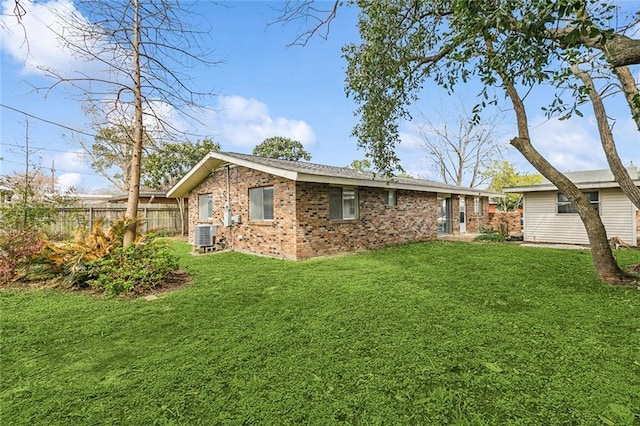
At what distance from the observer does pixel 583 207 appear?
18.7 ft

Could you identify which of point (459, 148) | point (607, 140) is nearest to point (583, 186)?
point (607, 140)

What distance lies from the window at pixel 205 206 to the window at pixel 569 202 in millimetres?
13819

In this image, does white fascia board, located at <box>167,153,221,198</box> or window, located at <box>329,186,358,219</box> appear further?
white fascia board, located at <box>167,153,221,198</box>

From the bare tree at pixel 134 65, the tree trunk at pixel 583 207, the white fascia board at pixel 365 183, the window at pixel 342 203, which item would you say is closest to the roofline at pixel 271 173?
the white fascia board at pixel 365 183

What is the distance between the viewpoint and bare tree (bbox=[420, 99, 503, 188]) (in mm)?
28394

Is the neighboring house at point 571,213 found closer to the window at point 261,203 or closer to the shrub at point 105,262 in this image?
the window at point 261,203

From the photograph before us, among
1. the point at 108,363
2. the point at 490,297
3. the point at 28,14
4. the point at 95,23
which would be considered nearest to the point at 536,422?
the point at 490,297

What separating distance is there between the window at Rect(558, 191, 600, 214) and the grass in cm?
726

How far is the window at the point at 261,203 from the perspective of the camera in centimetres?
973

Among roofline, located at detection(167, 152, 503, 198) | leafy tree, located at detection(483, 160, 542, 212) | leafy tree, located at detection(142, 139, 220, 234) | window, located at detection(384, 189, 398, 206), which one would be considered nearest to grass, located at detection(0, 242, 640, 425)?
roofline, located at detection(167, 152, 503, 198)

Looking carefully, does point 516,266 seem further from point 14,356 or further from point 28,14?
point 28,14

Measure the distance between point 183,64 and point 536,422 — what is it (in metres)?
7.79

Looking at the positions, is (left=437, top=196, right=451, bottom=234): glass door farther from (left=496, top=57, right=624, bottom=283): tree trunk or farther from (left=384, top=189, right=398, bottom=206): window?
(left=496, top=57, right=624, bottom=283): tree trunk

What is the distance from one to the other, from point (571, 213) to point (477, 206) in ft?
22.8
